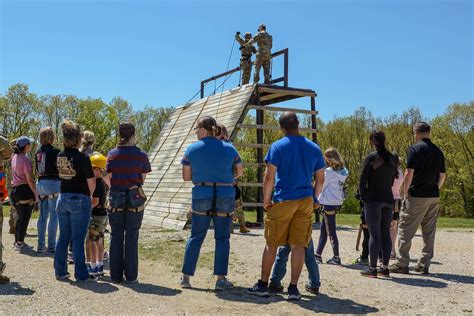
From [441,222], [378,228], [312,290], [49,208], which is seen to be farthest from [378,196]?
[441,222]

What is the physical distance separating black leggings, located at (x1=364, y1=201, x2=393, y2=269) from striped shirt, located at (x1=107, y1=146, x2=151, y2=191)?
3021 millimetres

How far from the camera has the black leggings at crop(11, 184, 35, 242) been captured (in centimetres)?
827

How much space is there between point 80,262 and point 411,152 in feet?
15.0

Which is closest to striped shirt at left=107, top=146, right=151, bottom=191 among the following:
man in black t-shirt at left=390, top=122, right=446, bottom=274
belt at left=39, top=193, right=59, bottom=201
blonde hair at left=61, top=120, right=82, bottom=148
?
blonde hair at left=61, top=120, right=82, bottom=148

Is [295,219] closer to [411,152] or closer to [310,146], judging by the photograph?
[310,146]

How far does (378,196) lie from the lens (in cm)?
649

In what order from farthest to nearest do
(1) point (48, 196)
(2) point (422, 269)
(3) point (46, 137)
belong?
1. (1) point (48, 196)
2. (3) point (46, 137)
3. (2) point (422, 269)

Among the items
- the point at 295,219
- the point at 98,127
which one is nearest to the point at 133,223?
the point at 295,219

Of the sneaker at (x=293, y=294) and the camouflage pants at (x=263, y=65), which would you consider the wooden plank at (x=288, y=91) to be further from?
the sneaker at (x=293, y=294)

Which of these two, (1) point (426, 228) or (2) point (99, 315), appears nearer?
(2) point (99, 315)

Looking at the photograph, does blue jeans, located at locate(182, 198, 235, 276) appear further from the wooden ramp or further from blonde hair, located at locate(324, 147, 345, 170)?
the wooden ramp

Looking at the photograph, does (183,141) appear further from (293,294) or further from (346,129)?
(346,129)

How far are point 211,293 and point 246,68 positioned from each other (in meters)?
10.9

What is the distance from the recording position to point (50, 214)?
25.4ft
